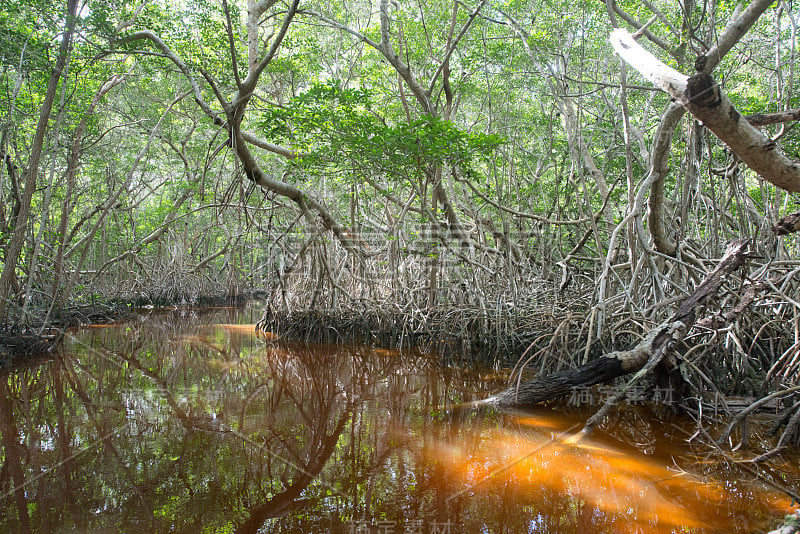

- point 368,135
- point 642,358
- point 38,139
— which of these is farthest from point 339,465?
point 38,139

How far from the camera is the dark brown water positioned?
1.94 m

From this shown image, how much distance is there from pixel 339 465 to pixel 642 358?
1.98 meters

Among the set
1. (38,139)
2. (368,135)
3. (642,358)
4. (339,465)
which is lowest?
(339,465)

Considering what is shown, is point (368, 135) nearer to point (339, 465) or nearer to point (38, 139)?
point (38, 139)

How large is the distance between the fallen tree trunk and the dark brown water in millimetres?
181

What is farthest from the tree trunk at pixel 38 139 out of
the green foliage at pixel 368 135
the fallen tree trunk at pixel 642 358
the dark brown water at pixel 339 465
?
the fallen tree trunk at pixel 642 358

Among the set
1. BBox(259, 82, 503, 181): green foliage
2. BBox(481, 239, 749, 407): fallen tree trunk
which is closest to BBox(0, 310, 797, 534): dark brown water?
BBox(481, 239, 749, 407): fallen tree trunk

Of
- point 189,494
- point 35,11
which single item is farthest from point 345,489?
point 35,11

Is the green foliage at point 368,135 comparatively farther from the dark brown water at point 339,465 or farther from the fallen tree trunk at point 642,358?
the fallen tree trunk at point 642,358

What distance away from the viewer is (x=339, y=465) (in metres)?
2.52

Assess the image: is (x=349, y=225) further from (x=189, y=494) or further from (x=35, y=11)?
(x=189, y=494)

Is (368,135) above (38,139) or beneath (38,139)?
above

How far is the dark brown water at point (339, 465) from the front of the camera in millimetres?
1939

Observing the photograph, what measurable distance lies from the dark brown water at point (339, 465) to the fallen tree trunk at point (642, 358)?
18 cm
